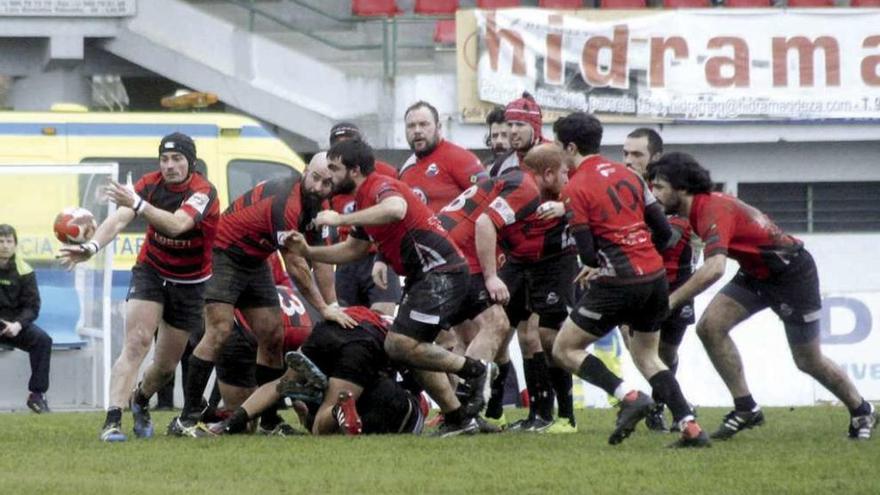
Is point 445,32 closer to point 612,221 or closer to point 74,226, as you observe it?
point 74,226

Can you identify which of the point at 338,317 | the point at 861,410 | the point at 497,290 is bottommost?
the point at 861,410

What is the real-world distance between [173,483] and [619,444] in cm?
318

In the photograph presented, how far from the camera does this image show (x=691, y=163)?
40.6ft

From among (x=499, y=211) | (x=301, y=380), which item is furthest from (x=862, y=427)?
(x=301, y=380)

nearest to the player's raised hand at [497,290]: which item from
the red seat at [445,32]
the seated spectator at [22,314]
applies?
the seated spectator at [22,314]

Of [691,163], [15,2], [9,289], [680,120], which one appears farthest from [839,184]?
[691,163]

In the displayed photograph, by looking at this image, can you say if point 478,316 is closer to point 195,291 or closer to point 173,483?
point 195,291

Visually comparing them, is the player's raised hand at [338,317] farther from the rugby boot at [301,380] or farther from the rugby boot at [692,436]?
the rugby boot at [692,436]

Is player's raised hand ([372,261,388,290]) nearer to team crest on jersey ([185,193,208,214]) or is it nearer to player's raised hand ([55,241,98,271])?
team crest on jersey ([185,193,208,214])

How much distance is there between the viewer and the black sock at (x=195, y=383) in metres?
13.4

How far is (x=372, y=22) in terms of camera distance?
26.5 meters

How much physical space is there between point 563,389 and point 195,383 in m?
2.51

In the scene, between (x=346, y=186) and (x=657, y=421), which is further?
(x=657, y=421)

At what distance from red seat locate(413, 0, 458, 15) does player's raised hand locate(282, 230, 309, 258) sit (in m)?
14.2
